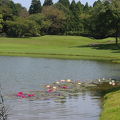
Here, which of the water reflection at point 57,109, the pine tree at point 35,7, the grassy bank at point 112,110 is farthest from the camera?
the pine tree at point 35,7

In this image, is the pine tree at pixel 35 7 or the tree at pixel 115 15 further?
the pine tree at pixel 35 7

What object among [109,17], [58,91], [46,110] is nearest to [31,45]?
[109,17]

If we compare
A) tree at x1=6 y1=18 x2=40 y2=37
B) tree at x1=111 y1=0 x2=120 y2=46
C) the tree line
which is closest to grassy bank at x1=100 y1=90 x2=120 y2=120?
tree at x1=111 y1=0 x2=120 y2=46

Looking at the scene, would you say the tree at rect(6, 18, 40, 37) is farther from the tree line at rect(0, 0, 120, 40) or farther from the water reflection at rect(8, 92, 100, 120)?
the water reflection at rect(8, 92, 100, 120)

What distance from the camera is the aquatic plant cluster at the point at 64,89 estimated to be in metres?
24.4

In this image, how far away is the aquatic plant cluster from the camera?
24438 mm

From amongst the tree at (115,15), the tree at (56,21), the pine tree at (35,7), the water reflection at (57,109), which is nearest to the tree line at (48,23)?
the tree at (56,21)

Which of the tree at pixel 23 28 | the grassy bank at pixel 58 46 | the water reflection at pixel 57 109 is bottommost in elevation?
the grassy bank at pixel 58 46

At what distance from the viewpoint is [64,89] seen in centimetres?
2809

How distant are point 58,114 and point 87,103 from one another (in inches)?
154

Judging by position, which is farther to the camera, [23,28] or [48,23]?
[48,23]

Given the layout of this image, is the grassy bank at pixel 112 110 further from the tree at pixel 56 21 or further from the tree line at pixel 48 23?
the tree at pixel 56 21

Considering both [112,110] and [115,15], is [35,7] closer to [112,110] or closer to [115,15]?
[115,15]

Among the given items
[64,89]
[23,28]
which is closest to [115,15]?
[23,28]
